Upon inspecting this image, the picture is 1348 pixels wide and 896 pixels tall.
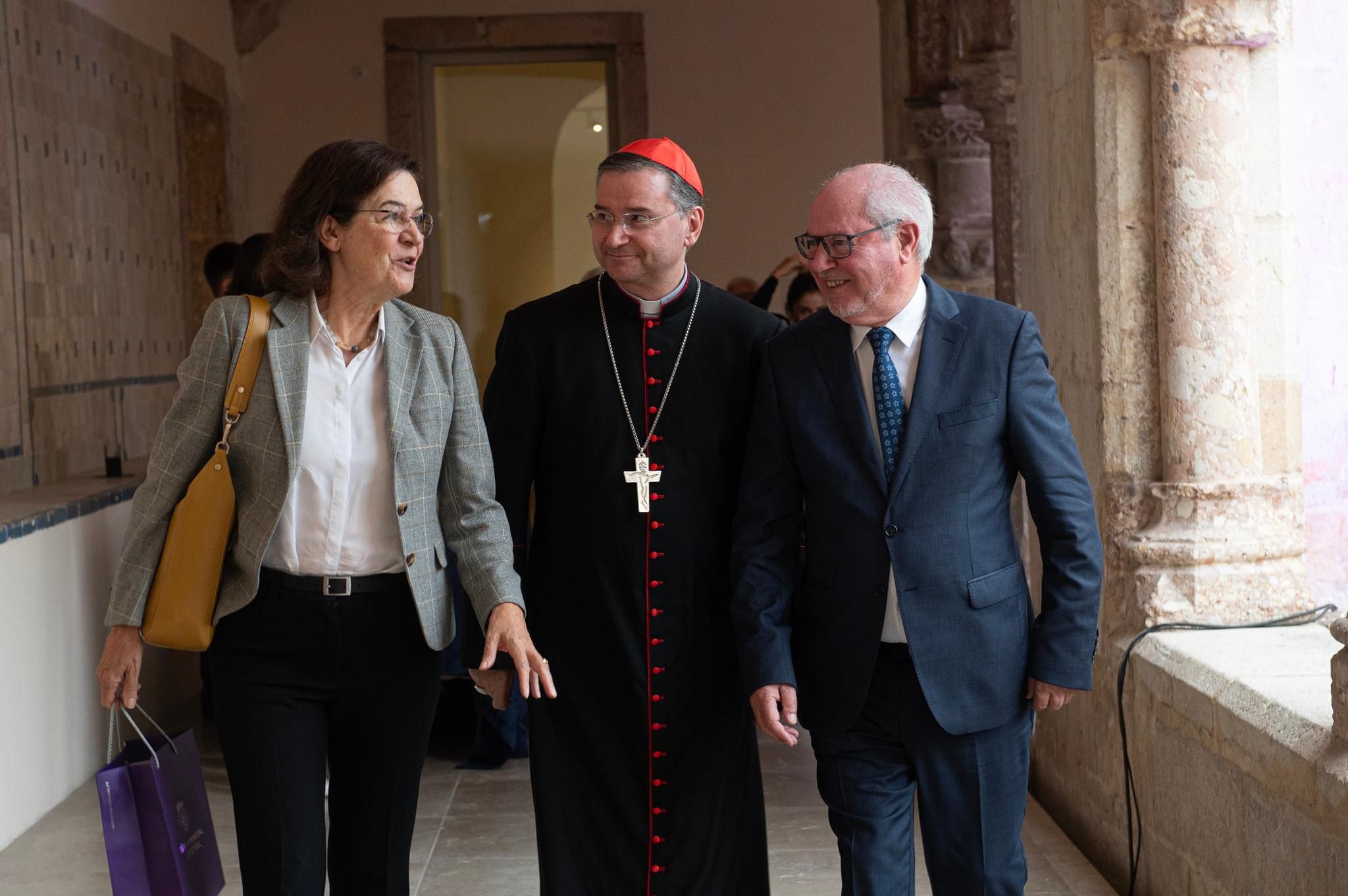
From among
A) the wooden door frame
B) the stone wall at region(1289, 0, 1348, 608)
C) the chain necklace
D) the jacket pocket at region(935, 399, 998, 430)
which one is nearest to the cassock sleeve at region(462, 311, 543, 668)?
the chain necklace

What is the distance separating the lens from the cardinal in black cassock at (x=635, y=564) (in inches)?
111

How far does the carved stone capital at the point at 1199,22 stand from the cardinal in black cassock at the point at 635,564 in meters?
1.37

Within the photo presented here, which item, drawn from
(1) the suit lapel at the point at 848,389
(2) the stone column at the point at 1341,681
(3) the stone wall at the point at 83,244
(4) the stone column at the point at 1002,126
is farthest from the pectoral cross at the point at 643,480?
(4) the stone column at the point at 1002,126

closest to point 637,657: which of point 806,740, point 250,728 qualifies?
point 250,728

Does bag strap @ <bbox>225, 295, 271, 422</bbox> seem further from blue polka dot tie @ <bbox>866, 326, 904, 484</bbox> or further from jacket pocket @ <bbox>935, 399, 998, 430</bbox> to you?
jacket pocket @ <bbox>935, 399, 998, 430</bbox>

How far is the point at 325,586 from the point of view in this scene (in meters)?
2.41

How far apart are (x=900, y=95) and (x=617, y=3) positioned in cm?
290

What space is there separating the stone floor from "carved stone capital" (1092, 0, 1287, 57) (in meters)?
2.08

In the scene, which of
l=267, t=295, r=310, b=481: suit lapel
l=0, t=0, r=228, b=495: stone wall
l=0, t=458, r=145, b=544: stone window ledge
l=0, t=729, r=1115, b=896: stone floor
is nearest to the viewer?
l=267, t=295, r=310, b=481: suit lapel

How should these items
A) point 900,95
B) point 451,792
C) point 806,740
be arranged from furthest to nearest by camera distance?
point 900,95 → point 806,740 → point 451,792

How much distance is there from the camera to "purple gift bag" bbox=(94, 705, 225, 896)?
240 cm

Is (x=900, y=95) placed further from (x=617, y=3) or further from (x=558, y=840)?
(x=558, y=840)

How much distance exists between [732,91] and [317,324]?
7436 millimetres

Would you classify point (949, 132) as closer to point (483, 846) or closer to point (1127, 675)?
point (1127, 675)
